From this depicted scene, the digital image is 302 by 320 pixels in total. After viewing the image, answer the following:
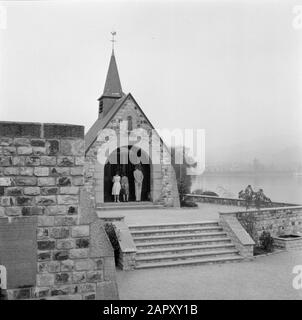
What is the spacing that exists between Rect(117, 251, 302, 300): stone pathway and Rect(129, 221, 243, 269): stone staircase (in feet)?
1.35

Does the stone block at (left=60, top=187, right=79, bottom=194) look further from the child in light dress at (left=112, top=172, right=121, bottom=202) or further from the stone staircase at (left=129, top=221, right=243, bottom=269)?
the child in light dress at (left=112, top=172, right=121, bottom=202)

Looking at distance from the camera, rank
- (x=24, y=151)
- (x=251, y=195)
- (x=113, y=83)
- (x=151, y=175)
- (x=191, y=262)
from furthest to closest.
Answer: (x=113, y=83), (x=151, y=175), (x=251, y=195), (x=191, y=262), (x=24, y=151)

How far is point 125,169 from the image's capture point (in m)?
23.4

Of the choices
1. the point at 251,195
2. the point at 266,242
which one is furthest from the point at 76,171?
the point at 251,195

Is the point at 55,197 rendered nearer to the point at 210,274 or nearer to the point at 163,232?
the point at 210,274

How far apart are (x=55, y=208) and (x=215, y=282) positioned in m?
4.88

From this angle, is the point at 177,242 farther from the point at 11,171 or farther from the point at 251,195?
the point at 11,171

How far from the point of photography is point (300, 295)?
30.8 feet

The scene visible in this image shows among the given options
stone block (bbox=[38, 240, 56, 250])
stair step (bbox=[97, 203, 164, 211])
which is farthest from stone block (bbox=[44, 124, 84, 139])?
stair step (bbox=[97, 203, 164, 211])

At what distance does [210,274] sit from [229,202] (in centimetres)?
1181

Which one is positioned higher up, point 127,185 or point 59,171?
point 59,171

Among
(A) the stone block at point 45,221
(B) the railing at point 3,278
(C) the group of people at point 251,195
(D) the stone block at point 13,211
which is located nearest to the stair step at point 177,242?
(C) the group of people at point 251,195

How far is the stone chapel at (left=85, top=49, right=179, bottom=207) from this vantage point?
1994cm

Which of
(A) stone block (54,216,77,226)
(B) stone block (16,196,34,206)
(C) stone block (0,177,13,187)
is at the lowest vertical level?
(A) stone block (54,216,77,226)
